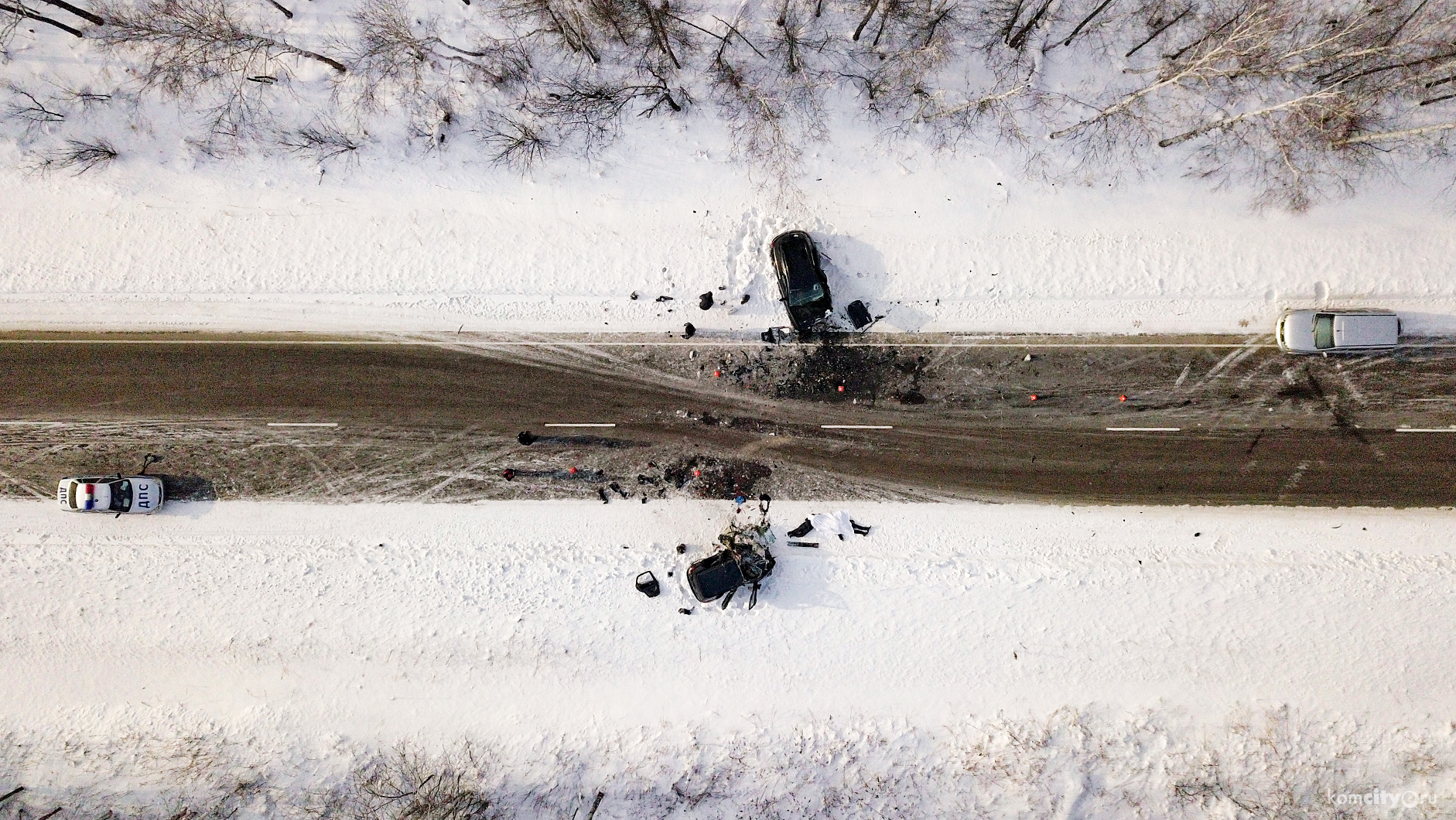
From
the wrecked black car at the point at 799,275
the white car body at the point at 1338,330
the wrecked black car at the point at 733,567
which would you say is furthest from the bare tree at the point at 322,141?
the white car body at the point at 1338,330

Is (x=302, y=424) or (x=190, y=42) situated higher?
(x=190, y=42)

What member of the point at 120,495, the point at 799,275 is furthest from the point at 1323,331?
the point at 120,495

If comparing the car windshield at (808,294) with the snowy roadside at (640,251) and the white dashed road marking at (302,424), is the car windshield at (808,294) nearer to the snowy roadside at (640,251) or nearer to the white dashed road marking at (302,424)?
the snowy roadside at (640,251)

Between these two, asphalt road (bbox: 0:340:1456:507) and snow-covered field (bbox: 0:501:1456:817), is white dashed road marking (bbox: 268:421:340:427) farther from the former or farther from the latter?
snow-covered field (bbox: 0:501:1456:817)

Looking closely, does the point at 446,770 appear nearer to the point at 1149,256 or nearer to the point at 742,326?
the point at 742,326

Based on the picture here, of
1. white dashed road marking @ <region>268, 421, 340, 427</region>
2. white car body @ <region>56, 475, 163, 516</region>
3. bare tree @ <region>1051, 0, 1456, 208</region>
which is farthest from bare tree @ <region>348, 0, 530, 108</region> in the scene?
bare tree @ <region>1051, 0, 1456, 208</region>

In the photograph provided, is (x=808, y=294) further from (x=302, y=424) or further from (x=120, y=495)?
(x=120, y=495)

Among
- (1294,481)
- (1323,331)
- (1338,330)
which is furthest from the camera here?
(1294,481)
